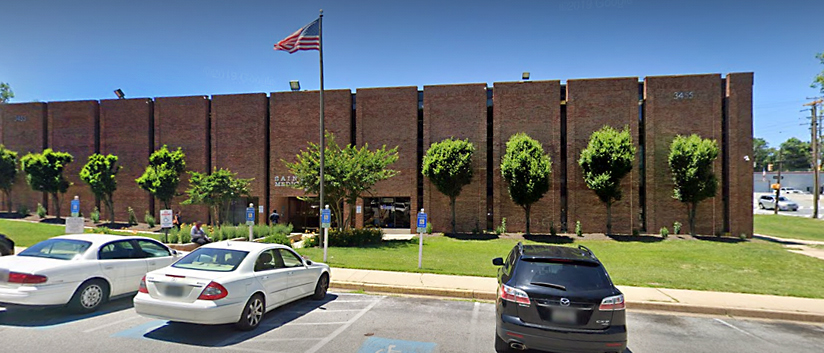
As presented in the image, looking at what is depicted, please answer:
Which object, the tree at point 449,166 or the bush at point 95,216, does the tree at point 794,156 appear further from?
the bush at point 95,216

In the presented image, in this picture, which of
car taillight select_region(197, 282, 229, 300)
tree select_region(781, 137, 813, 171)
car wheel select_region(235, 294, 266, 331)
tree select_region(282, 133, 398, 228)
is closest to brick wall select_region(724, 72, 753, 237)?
tree select_region(282, 133, 398, 228)

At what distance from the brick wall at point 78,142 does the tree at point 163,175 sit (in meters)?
6.69

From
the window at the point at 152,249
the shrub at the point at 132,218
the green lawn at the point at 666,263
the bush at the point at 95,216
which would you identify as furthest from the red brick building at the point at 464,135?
the window at the point at 152,249

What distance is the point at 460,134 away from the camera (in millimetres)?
27531

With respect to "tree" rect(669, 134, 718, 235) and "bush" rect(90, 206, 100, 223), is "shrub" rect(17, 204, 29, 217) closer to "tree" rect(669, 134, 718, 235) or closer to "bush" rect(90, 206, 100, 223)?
"bush" rect(90, 206, 100, 223)

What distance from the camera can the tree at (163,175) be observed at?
1102 inches

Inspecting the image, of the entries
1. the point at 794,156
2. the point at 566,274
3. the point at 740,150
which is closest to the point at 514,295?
the point at 566,274

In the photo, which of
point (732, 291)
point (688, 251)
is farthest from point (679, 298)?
point (688, 251)

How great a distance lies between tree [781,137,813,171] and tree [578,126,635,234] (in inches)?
4524

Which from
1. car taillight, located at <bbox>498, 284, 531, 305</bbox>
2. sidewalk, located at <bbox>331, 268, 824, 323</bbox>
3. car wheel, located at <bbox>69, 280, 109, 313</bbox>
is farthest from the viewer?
sidewalk, located at <bbox>331, 268, 824, 323</bbox>

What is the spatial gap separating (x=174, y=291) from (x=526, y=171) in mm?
20839

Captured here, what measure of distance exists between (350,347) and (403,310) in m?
2.39

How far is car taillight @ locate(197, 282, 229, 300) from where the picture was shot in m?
5.95

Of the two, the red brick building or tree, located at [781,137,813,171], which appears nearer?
the red brick building
